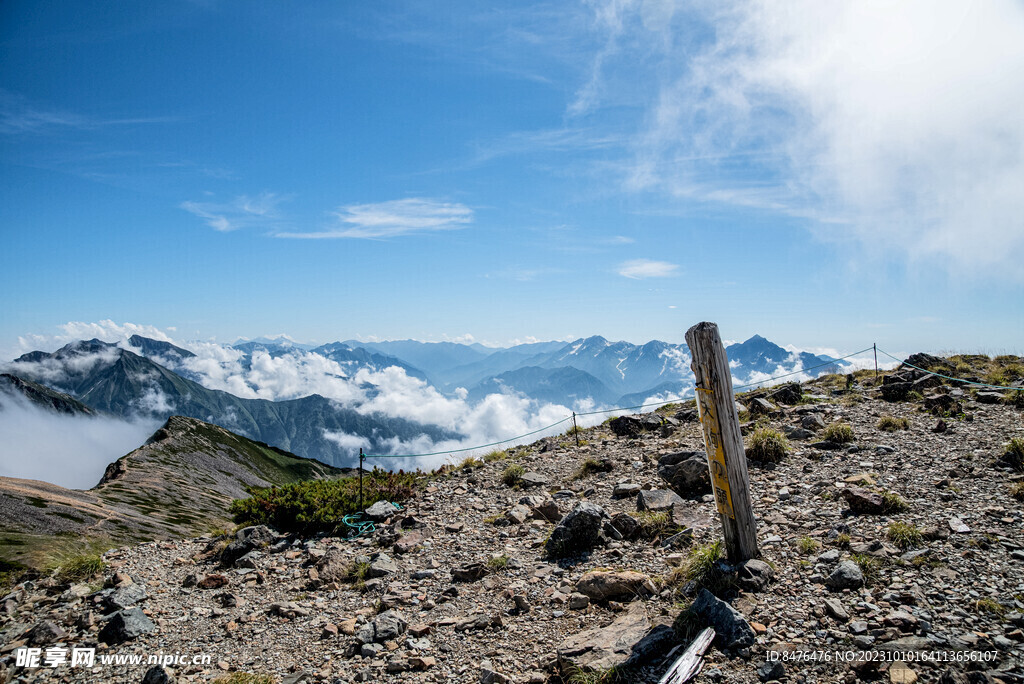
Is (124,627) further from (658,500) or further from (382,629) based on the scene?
(658,500)

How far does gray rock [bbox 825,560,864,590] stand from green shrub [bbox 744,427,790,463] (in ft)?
17.2

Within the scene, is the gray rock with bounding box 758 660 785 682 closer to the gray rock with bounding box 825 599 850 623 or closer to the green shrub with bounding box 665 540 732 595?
the gray rock with bounding box 825 599 850 623

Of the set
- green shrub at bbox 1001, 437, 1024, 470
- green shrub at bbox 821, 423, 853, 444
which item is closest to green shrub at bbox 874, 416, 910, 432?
green shrub at bbox 821, 423, 853, 444

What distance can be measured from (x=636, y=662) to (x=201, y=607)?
7.85m

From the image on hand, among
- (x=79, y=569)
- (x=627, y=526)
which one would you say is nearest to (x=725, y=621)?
(x=627, y=526)

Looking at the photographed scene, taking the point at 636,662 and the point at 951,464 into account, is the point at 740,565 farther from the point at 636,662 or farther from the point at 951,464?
the point at 951,464

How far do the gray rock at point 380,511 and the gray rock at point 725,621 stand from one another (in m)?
8.31

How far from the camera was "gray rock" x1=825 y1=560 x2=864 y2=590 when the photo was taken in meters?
5.58

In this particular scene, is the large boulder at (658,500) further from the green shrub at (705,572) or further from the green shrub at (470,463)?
the green shrub at (470,463)

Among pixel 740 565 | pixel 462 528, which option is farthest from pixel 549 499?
pixel 740 565

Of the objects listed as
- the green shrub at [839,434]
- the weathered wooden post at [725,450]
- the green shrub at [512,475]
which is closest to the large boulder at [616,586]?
the weathered wooden post at [725,450]

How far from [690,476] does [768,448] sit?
2424mm

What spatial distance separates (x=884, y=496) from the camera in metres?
7.43

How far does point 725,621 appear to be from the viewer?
5152 millimetres
